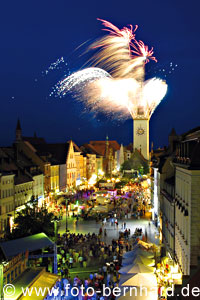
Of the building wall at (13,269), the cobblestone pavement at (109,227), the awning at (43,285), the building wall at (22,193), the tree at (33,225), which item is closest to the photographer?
the awning at (43,285)

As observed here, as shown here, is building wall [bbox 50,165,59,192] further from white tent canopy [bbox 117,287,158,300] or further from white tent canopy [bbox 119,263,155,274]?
white tent canopy [bbox 117,287,158,300]

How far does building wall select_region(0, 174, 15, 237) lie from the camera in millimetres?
39359

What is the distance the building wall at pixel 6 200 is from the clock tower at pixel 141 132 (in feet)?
280

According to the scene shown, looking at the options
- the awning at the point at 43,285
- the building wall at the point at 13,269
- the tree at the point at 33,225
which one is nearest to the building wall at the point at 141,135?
the tree at the point at 33,225

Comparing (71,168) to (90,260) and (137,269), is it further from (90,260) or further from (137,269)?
(137,269)

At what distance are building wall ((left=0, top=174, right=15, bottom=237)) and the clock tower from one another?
8529cm

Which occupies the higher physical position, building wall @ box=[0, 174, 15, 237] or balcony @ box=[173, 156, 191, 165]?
balcony @ box=[173, 156, 191, 165]

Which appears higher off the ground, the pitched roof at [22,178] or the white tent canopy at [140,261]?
the pitched roof at [22,178]

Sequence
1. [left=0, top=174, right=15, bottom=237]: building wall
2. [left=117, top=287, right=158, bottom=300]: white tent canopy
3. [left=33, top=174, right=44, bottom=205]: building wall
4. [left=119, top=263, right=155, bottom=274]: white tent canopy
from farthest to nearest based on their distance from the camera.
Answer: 1. [left=33, top=174, right=44, bottom=205]: building wall
2. [left=0, top=174, right=15, bottom=237]: building wall
3. [left=119, top=263, right=155, bottom=274]: white tent canopy
4. [left=117, top=287, right=158, bottom=300]: white tent canopy

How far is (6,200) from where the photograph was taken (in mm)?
41188

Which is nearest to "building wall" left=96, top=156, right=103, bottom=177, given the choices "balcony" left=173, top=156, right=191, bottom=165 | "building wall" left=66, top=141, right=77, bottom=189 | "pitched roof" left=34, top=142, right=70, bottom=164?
"building wall" left=66, top=141, right=77, bottom=189

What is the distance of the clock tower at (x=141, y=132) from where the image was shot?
412ft

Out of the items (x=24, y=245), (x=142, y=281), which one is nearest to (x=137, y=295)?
(x=142, y=281)

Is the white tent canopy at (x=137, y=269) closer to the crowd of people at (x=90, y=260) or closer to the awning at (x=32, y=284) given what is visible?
the crowd of people at (x=90, y=260)
